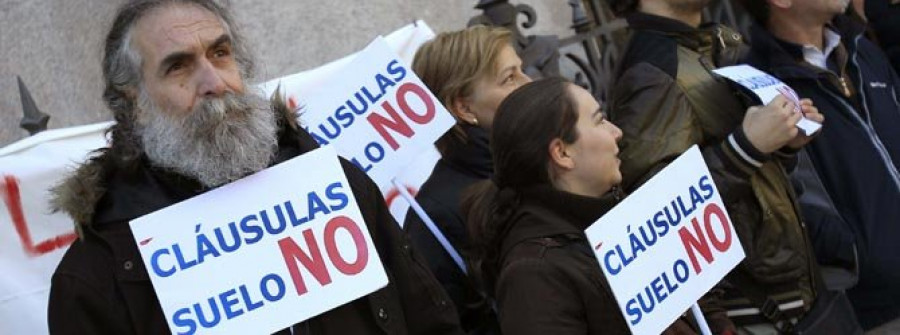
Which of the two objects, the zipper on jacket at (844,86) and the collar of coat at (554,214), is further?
the zipper on jacket at (844,86)

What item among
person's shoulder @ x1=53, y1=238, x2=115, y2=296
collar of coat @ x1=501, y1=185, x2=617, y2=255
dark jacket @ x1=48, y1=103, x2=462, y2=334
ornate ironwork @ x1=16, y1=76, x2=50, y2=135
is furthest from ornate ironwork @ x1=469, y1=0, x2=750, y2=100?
person's shoulder @ x1=53, y1=238, x2=115, y2=296

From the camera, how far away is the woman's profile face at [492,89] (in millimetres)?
3689

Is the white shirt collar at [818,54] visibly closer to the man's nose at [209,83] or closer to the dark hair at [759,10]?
the dark hair at [759,10]

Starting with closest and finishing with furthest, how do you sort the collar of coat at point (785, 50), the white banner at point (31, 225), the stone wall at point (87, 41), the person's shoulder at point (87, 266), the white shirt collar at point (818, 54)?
1. the person's shoulder at point (87, 266)
2. the white banner at point (31, 225)
3. the collar of coat at point (785, 50)
4. the white shirt collar at point (818, 54)
5. the stone wall at point (87, 41)

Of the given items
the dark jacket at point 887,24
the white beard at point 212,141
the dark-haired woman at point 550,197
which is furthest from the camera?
the dark jacket at point 887,24

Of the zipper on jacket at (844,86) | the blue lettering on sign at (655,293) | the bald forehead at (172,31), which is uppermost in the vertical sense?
the bald forehead at (172,31)

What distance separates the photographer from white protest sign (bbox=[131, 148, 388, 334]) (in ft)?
8.42

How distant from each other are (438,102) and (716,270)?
95 centimetres

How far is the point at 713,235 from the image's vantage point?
306 cm

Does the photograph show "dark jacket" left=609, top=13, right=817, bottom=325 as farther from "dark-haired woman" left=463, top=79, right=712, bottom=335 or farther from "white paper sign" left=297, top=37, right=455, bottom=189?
"white paper sign" left=297, top=37, right=455, bottom=189

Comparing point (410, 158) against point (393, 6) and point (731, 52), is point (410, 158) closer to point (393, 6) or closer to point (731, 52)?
point (731, 52)

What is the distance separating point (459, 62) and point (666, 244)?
104 cm

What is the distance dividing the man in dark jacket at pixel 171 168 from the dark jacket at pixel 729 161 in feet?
2.85

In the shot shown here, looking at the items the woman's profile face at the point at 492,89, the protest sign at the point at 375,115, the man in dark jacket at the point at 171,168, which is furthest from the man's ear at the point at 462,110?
the man in dark jacket at the point at 171,168
